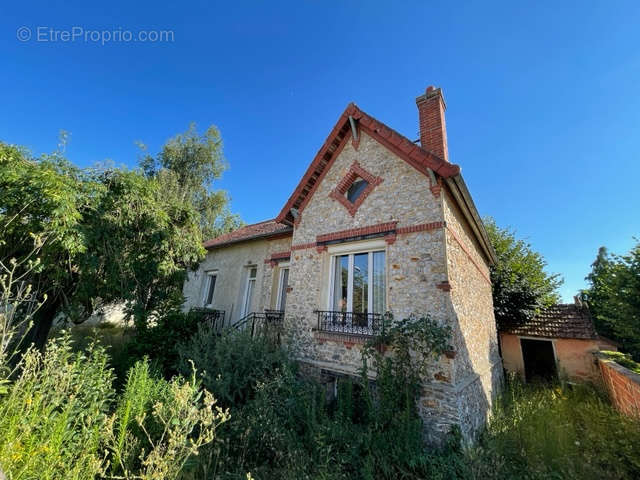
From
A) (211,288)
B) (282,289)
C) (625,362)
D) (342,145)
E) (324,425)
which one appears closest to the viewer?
(324,425)

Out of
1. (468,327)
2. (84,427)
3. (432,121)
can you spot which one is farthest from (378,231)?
(84,427)

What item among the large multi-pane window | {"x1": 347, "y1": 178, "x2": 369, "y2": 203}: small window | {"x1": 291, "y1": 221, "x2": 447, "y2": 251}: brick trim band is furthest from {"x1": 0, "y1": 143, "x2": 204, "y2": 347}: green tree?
{"x1": 347, "y1": 178, "x2": 369, "y2": 203}: small window

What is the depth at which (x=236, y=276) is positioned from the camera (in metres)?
11.3

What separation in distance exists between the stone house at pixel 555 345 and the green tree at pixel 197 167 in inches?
820

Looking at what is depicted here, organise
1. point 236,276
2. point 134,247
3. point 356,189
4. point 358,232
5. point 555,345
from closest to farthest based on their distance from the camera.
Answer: point 358,232, point 356,189, point 134,247, point 236,276, point 555,345

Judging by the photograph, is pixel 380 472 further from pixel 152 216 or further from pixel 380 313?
pixel 152 216

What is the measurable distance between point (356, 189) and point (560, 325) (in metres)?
12.5

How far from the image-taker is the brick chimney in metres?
7.64

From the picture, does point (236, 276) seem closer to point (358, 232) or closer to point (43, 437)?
point (358, 232)

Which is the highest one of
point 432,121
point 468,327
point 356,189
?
point 432,121

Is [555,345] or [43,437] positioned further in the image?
[555,345]

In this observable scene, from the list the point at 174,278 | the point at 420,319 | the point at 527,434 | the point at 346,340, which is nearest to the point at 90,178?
the point at 174,278

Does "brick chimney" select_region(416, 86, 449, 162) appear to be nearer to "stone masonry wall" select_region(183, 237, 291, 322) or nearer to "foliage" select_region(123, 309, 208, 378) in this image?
"stone masonry wall" select_region(183, 237, 291, 322)

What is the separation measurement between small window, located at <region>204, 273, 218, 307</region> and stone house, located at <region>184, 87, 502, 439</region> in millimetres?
4099
